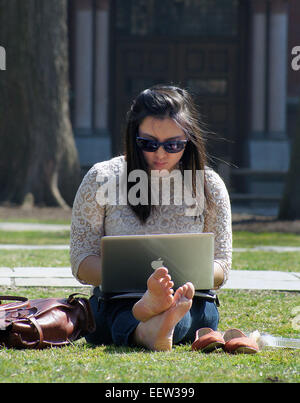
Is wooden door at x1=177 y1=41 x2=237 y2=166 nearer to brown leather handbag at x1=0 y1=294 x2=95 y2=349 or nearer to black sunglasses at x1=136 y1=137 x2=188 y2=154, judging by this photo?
black sunglasses at x1=136 y1=137 x2=188 y2=154

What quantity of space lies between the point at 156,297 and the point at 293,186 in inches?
380

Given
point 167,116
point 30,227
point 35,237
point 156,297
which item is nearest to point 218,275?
point 156,297

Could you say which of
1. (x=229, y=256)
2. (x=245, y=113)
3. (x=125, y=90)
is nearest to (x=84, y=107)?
(x=125, y=90)

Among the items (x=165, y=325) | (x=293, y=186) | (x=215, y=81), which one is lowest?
(x=293, y=186)

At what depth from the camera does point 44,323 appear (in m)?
4.11

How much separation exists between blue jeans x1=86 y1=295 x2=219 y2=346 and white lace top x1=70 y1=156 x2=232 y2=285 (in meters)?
0.22

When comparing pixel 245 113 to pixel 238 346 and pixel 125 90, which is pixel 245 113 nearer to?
pixel 125 90

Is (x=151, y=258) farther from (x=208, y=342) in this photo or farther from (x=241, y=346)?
(x=241, y=346)

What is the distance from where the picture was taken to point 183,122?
426 cm

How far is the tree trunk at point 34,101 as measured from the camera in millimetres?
15056

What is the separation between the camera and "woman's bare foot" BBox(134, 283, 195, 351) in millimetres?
3895

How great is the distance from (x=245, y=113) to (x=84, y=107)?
12.8ft

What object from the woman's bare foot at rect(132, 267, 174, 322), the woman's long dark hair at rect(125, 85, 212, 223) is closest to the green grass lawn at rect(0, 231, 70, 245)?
the woman's long dark hair at rect(125, 85, 212, 223)
